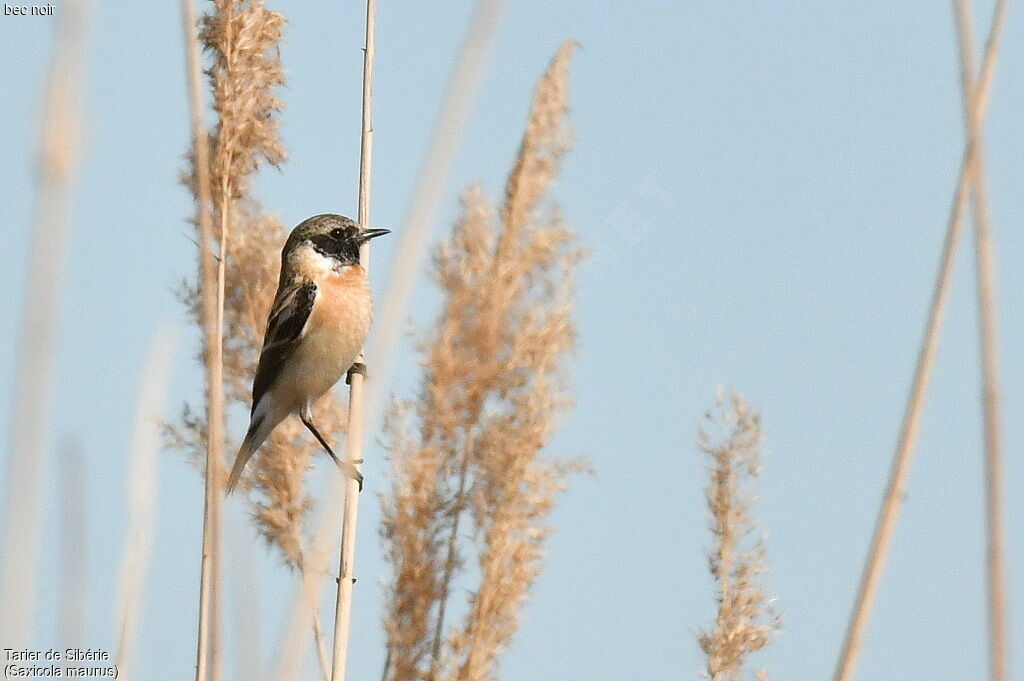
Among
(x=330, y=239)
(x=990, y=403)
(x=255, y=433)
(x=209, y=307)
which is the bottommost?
(x=990, y=403)

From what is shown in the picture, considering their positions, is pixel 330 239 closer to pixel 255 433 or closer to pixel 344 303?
pixel 344 303

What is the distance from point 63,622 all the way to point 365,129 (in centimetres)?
130

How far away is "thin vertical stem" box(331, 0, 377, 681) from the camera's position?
8.05 feet

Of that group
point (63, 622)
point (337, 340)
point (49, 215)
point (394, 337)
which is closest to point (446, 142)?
point (394, 337)

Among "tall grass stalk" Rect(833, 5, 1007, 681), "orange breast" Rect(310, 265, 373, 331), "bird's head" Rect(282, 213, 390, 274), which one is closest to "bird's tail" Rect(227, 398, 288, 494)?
"orange breast" Rect(310, 265, 373, 331)

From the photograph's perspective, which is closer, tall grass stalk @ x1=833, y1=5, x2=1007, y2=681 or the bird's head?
tall grass stalk @ x1=833, y1=5, x2=1007, y2=681

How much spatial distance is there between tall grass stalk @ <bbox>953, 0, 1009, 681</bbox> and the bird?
2784mm

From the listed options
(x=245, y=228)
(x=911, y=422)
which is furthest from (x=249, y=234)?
(x=911, y=422)

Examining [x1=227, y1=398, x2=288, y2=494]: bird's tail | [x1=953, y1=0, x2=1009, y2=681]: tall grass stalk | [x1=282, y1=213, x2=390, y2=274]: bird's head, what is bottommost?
[x1=953, y1=0, x2=1009, y2=681]: tall grass stalk

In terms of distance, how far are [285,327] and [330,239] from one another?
1.23 ft

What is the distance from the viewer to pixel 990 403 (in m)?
1.61

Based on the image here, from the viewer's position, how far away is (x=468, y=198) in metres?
3.23

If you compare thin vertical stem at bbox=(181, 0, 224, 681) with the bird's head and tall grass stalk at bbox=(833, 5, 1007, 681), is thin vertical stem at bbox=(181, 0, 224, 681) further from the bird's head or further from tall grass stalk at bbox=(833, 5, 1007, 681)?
the bird's head

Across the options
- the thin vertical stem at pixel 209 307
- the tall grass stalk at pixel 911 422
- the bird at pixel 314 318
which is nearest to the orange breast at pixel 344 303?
the bird at pixel 314 318
